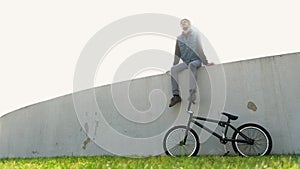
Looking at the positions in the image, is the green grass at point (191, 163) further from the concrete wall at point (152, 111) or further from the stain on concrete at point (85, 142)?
the stain on concrete at point (85, 142)

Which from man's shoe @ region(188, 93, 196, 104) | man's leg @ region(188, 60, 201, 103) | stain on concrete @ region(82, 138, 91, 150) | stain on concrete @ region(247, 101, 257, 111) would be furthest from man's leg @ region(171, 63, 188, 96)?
stain on concrete @ region(82, 138, 91, 150)

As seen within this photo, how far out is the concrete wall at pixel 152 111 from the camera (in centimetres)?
494

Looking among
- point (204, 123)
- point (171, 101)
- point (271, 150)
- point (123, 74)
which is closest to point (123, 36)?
point (123, 74)

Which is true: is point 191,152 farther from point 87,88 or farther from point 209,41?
point 87,88

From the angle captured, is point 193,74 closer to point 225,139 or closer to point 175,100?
point 175,100

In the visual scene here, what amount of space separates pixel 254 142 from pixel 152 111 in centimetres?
178

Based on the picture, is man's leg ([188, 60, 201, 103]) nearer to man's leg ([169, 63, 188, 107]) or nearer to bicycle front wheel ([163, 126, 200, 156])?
man's leg ([169, 63, 188, 107])

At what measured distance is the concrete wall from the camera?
4.94 meters

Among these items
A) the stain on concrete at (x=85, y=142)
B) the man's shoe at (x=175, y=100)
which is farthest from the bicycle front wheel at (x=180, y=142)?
the stain on concrete at (x=85, y=142)

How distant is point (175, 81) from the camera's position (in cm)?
561

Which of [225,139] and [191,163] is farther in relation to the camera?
[225,139]

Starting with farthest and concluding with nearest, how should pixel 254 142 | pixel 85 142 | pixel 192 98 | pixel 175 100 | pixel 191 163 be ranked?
1. pixel 85 142
2. pixel 175 100
3. pixel 192 98
4. pixel 254 142
5. pixel 191 163

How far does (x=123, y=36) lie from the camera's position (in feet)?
18.6

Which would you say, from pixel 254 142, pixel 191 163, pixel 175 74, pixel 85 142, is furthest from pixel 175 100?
pixel 191 163
